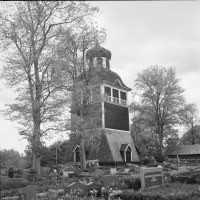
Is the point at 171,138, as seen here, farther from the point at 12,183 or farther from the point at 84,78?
the point at 12,183

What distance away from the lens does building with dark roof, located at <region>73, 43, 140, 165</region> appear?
3400cm

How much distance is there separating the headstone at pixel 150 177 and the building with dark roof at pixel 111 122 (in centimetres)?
1830

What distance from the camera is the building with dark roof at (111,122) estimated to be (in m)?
34.0

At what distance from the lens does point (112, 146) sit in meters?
35.6

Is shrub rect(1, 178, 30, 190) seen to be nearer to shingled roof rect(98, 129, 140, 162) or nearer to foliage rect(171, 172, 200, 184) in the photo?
foliage rect(171, 172, 200, 184)

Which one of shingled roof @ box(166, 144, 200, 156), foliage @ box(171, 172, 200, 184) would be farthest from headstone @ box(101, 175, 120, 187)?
shingled roof @ box(166, 144, 200, 156)

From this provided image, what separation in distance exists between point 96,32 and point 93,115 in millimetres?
8928

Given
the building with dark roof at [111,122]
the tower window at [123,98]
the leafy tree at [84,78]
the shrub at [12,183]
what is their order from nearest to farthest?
the shrub at [12,183]
the leafy tree at [84,78]
the building with dark roof at [111,122]
the tower window at [123,98]

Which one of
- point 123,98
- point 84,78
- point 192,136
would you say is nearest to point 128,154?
point 123,98

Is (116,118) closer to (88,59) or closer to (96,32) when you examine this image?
(88,59)

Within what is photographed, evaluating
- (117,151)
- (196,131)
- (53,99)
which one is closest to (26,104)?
(53,99)

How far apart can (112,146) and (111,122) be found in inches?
149

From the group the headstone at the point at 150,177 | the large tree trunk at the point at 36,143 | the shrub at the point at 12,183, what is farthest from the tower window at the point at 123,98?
the shrub at the point at 12,183

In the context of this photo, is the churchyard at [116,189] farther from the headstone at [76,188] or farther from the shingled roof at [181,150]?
the shingled roof at [181,150]
